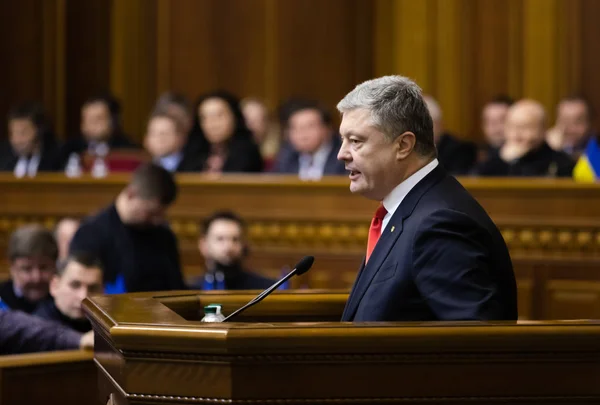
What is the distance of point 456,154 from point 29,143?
3.16 m

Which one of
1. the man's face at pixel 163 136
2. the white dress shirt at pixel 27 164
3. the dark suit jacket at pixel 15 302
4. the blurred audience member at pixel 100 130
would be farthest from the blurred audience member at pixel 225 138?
the dark suit jacket at pixel 15 302

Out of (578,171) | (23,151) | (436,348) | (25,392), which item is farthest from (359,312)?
(23,151)

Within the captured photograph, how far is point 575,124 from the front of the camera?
820cm

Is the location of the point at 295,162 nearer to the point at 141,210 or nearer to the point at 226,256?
the point at 226,256

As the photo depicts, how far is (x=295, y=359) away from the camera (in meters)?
2.12

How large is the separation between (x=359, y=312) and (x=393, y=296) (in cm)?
12

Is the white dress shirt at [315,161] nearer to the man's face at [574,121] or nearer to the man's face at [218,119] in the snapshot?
the man's face at [218,119]

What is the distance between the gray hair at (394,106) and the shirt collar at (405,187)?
48 mm

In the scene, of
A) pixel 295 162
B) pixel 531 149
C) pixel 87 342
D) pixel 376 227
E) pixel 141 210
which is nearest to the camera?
pixel 376 227

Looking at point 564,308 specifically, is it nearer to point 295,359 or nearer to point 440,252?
point 440,252

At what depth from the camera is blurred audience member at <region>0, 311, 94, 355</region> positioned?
4.07 meters

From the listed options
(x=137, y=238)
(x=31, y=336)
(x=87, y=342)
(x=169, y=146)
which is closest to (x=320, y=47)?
(x=169, y=146)

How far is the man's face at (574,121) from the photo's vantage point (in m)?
8.12

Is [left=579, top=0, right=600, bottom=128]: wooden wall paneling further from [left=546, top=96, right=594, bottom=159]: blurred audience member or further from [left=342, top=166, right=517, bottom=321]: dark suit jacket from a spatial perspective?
[left=342, top=166, right=517, bottom=321]: dark suit jacket
